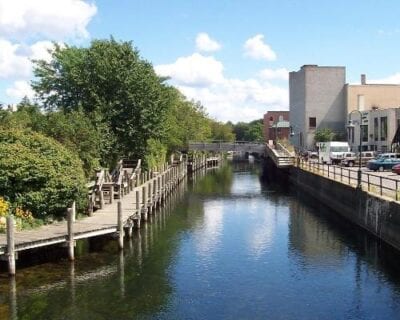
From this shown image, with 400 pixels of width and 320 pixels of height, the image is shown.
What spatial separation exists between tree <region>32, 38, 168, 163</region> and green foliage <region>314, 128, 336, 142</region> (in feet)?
170

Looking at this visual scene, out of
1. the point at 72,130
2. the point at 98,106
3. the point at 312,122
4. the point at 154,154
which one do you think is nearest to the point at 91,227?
the point at 72,130

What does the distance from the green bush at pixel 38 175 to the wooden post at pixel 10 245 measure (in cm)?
493

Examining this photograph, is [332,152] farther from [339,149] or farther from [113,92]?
[113,92]

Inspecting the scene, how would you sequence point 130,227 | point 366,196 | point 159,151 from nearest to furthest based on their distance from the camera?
point 130,227 < point 366,196 < point 159,151

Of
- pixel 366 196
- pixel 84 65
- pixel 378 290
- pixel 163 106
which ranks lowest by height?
pixel 378 290

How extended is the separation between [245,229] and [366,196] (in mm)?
7293

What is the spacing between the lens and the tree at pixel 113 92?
148 ft

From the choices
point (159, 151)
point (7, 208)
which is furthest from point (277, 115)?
point (7, 208)

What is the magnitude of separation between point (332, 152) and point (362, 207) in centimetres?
3723

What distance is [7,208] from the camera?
25.6m

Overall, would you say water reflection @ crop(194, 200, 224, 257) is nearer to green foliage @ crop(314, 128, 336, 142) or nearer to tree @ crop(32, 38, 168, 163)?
tree @ crop(32, 38, 168, 163)

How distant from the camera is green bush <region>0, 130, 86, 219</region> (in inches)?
1034

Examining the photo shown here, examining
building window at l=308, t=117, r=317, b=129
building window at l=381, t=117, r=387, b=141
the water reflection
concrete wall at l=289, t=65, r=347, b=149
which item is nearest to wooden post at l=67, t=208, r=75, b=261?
the water reflection

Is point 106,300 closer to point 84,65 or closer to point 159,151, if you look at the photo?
point 84,65
